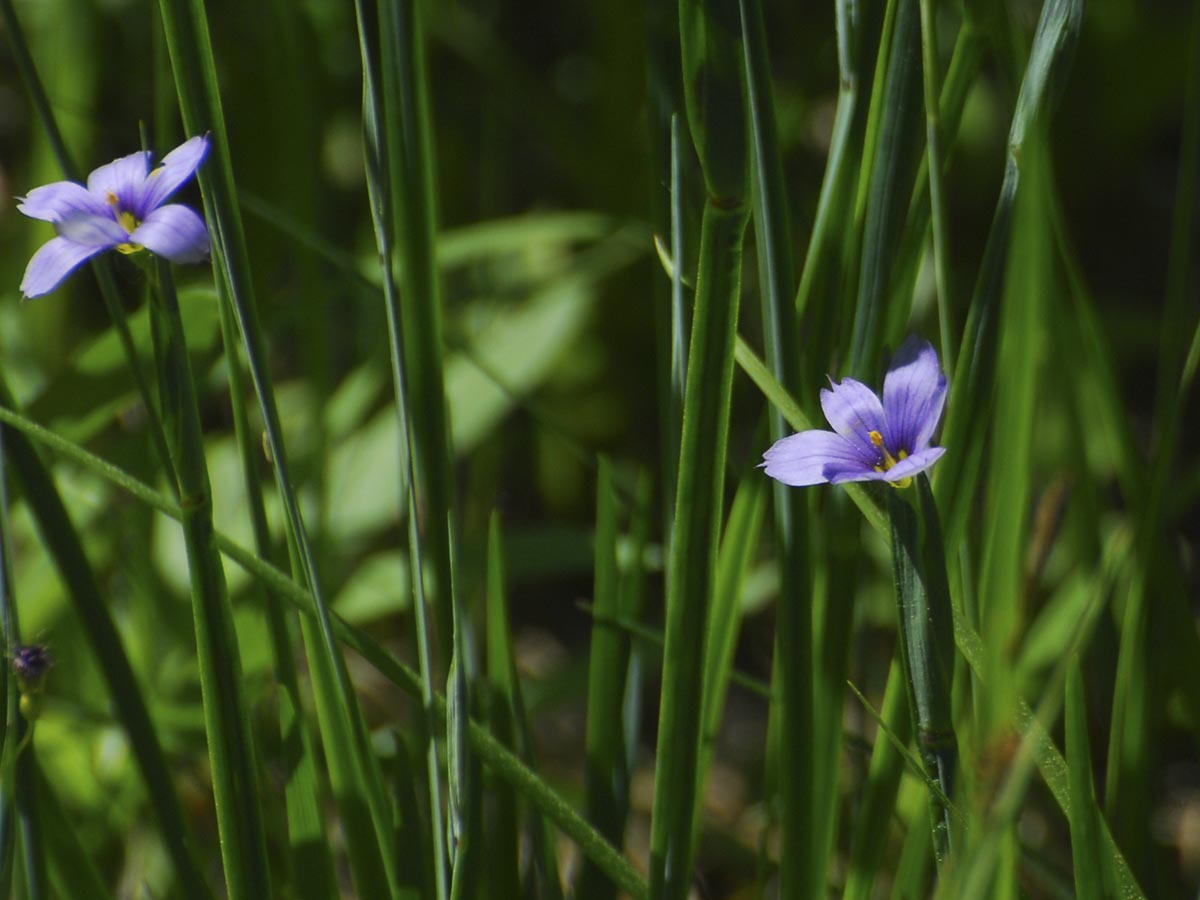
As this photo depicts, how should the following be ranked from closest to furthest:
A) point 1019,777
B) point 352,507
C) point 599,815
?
point 1019,777, point 599,815, point 352,507

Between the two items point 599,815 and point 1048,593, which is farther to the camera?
point 1048,593

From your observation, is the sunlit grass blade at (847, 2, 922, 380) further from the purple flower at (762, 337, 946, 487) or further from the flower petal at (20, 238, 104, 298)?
the flower petal at (20, 238, 104, 298)

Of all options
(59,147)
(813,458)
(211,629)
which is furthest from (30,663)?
(813,458)

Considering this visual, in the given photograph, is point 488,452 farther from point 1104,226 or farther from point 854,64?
point 1104,226

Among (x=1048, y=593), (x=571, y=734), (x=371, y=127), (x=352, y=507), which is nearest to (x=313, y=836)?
(x=371, y=127)

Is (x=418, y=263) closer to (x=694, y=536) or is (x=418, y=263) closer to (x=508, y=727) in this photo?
(x=694, y=536)

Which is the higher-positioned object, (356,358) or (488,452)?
(356,358)

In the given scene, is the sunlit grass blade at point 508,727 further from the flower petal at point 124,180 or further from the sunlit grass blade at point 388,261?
the flower petal at point 124,180
